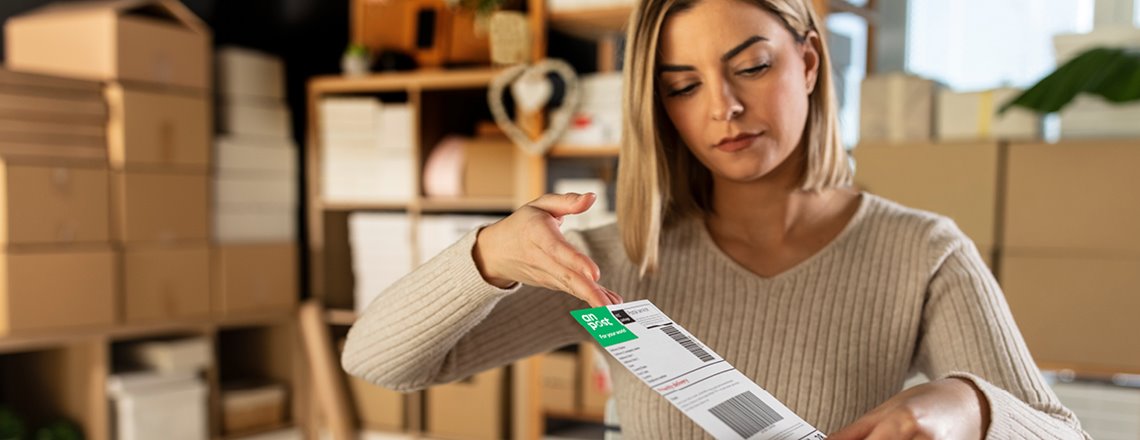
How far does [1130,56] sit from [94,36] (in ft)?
9.44

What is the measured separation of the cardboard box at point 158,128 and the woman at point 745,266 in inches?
85.2

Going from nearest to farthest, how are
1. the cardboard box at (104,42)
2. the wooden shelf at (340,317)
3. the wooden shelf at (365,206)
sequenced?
the cardboard box at (104,42)
the wooden shelf at (365,206)
the wooden shelf at (340,317)

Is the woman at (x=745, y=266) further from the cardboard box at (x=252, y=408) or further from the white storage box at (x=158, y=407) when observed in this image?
the cardboard box at (x=252, y=408)

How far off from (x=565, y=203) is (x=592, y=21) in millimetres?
2293

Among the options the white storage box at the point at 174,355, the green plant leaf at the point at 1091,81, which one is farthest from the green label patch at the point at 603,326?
the white storage box at the point at 174,355

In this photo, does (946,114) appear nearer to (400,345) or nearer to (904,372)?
(904,372)

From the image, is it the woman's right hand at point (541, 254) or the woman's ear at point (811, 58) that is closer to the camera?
the woman's right hand at point (541, 254)

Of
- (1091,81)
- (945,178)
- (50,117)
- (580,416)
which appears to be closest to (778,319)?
(1091,81)

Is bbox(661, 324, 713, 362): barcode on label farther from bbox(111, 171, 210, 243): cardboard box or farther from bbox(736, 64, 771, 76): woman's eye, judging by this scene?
bbox(111, 171, 210, 243): cardboard box

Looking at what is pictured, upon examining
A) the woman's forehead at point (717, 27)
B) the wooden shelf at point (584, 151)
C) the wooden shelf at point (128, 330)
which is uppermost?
the woman's forehead at point (717, 27)

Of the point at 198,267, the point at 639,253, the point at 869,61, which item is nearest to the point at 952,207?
the point at 869,61

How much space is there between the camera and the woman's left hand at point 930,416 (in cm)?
75

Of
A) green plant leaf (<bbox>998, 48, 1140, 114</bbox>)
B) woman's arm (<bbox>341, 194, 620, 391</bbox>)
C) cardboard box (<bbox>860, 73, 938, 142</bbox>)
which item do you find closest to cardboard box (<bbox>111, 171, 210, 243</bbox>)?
woman's arm (<bbox>341, 194, 620, 391</bbox>)

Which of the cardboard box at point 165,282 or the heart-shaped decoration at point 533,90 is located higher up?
the heart-shaped decoration at point 533,90
